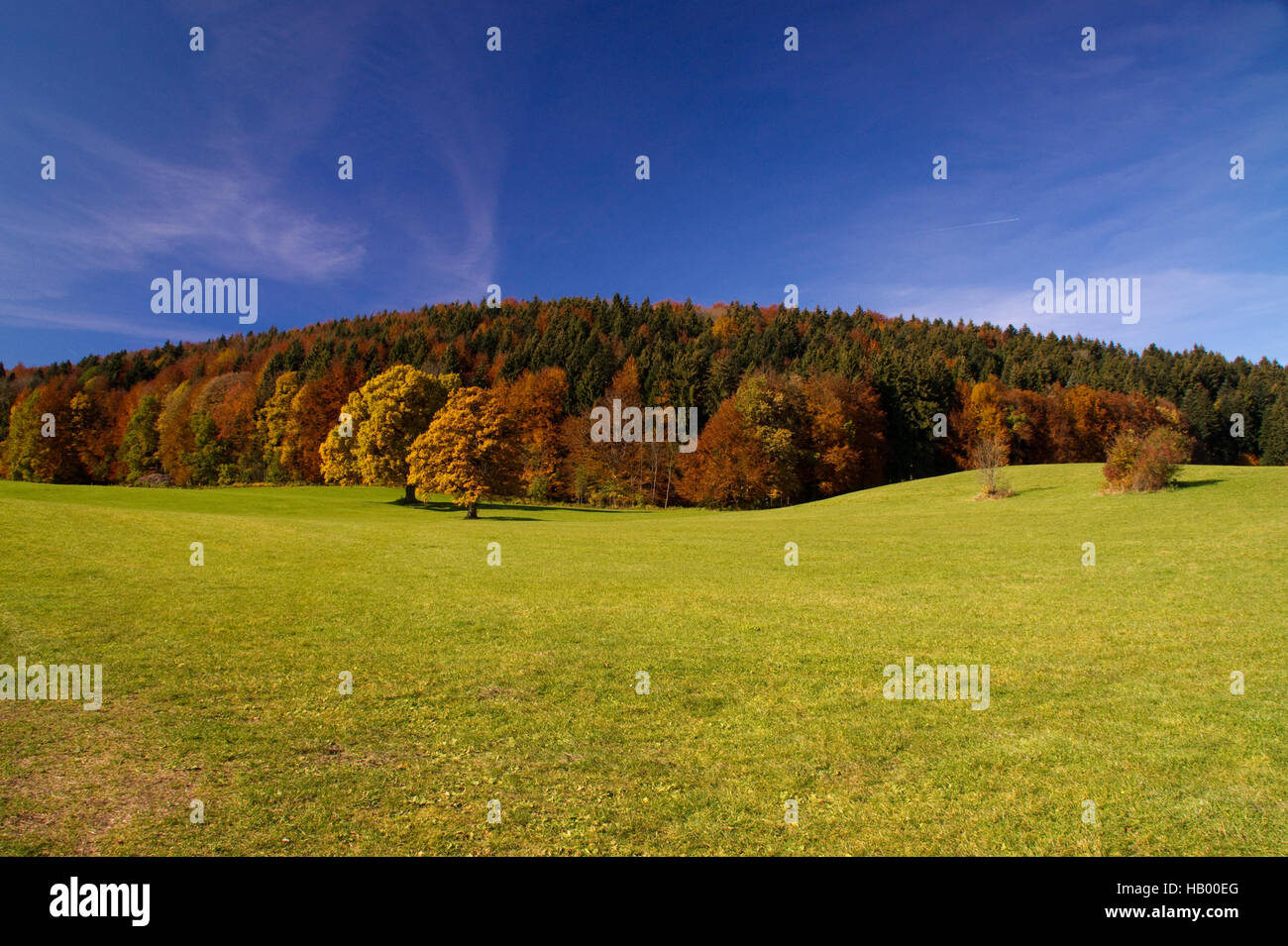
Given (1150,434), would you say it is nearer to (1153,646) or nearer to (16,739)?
(1153,646)

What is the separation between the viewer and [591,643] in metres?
12.2

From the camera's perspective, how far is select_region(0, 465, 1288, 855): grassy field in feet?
18.3

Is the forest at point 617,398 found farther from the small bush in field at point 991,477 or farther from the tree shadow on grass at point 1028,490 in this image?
the tree shadow on grass at point 1028,490

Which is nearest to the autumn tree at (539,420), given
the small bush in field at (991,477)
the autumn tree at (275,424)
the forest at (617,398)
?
the forest at (617,398)

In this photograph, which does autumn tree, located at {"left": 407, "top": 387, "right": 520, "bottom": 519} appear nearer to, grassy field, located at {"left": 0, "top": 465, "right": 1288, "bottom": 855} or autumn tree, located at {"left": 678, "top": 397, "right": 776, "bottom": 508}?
grassy field, located at {"left": 0, "top": 465, "right": 1288, "bottom": 855}

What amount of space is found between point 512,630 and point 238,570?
38.9 ft

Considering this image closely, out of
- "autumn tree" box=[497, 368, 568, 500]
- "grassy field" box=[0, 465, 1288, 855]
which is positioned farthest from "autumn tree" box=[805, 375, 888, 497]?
"grassy field" box=[0, 465, 1288, 855]

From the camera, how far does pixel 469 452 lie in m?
45.5

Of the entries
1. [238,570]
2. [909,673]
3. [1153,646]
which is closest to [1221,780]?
[909,673]

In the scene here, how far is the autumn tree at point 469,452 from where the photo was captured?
4538 cm

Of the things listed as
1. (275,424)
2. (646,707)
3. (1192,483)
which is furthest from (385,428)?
(1192,483)

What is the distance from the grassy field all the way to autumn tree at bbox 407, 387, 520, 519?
23.6 metres
